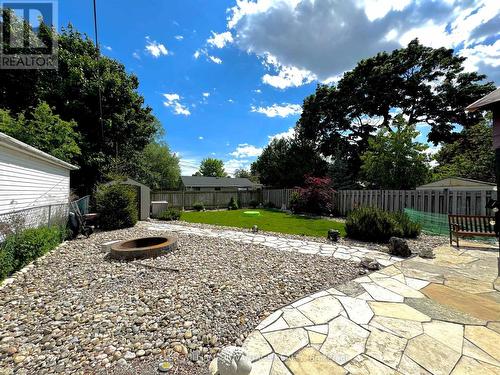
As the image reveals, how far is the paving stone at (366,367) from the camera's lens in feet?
6.08

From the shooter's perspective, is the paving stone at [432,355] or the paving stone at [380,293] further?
the paving stone at [380,293]

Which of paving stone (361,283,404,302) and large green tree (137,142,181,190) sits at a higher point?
large green tree (137,142,181,190)

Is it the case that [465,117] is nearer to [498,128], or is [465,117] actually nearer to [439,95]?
[439,95]

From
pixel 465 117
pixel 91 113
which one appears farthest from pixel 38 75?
pixel 465 117

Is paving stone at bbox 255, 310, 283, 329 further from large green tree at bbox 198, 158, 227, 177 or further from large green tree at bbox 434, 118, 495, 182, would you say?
large green tree at bbox 198, 158, 227, 177

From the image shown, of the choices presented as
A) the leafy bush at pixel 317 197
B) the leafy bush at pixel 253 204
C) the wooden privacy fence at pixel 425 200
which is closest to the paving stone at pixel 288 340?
the wooden privacy fence at pixel 425 200

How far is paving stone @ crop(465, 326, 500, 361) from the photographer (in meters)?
2.12

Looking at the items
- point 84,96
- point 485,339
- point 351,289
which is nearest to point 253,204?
point 84,96

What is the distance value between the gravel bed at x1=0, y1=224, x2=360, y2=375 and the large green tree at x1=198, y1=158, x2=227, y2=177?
5331cm

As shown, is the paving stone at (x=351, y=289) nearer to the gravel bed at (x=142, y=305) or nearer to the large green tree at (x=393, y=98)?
the gravel bed at (x=142, y=305)

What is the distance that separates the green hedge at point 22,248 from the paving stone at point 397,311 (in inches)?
232

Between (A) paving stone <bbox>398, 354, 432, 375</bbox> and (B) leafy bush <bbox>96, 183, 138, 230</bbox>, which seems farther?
(B) leafy bush <bbox>96, 183, 138, 230</bbox>

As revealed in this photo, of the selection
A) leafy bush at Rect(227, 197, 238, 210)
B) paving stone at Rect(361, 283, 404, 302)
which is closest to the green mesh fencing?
paving stone at Rect(361, 283, 404, 302)

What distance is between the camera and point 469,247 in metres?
5.95
